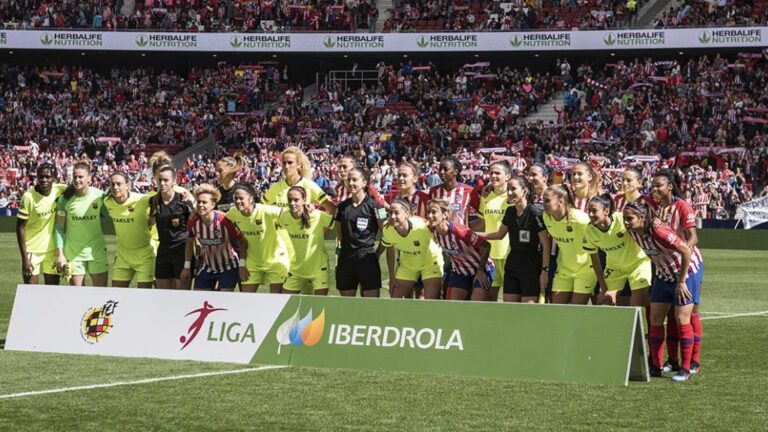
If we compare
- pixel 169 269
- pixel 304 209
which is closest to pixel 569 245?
pixel 304 209

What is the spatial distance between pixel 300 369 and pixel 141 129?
3977 cm

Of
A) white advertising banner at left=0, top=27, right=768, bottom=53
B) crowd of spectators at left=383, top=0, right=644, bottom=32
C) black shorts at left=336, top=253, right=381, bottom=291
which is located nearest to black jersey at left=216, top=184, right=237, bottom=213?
black shorts at left=336, top=253, right=381, bottom=291

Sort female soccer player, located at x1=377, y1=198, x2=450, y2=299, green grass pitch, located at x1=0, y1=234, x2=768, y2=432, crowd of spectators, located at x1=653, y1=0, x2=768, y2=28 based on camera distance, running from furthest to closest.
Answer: crowd of spectators, located at x1=653, y1=0, x2=768, y2=28
female soccer player, located at x1=377, y1=198, x2=450, y2=299
green grass pitch, located at x1=0, y1=234, x2=768, y2=432

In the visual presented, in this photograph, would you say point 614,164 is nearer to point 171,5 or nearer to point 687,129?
point 687,129

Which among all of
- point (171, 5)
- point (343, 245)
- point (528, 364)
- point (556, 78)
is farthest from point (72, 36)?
point (528, 364)

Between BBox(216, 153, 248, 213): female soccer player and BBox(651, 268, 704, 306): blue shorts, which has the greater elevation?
BBox(216, 153, 248, 213): female soccer player

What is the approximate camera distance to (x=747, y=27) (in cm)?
4684

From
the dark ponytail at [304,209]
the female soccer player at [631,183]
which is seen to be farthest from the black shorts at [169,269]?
the female soccer player at [631,183]

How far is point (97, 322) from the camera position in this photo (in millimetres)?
11859

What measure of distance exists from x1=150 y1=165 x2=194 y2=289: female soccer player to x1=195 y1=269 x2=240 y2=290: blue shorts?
16 cm

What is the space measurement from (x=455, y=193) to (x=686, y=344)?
373 centimetres

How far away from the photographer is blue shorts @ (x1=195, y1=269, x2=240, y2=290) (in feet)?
42.1

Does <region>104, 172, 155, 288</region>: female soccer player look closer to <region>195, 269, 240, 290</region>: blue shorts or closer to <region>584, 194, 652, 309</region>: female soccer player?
<region>195, 269, 240, 290</region>: blue shorts

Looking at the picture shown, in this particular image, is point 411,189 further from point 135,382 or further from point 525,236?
point 135,382
